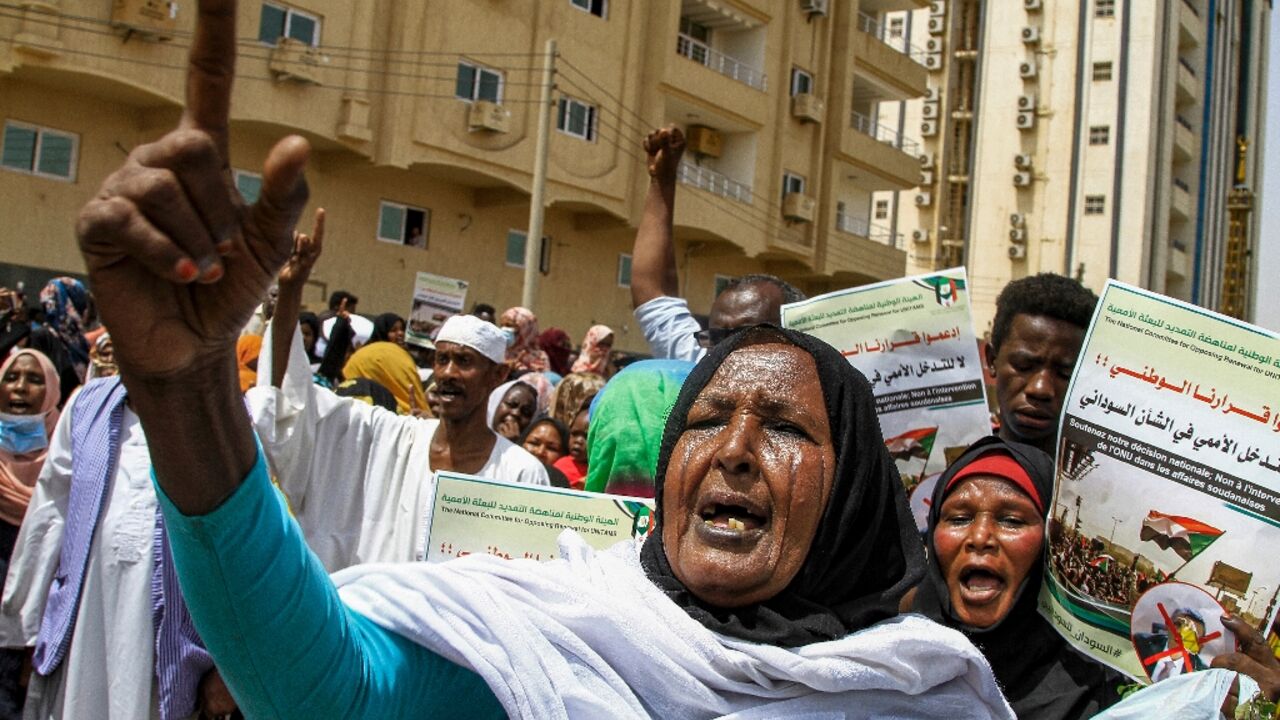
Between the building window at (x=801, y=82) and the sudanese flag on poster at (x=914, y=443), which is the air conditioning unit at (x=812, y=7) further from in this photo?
the sudanese flag on poster at (x=914, y=443)

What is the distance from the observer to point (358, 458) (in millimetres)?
4262

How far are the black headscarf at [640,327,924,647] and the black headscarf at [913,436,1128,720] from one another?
0.57m

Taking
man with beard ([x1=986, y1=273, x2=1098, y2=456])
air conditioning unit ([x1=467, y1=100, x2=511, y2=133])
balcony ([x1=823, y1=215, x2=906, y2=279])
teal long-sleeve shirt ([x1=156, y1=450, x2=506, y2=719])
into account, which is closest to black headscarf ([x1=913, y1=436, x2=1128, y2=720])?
man with beard ([x1=986, y1=273, x2=1098, y2=456])

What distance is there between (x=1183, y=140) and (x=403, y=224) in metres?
33.1

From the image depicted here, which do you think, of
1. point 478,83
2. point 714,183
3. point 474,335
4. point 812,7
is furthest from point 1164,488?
point 812,7

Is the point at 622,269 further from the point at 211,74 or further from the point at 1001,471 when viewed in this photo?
the point at 211,74

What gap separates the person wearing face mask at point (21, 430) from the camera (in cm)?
506

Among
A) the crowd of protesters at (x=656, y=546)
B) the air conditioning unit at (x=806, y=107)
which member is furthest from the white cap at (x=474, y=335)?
the air conditioning unit at (x=806, y=107)

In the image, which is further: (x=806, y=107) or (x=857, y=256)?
(x=857, y=256)

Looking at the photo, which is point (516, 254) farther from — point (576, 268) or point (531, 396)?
point (531, 396)

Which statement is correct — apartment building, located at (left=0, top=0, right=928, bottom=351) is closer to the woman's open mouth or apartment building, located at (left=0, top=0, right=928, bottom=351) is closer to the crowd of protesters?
the crowd of protesters

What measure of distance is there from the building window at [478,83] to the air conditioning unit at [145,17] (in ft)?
16.6

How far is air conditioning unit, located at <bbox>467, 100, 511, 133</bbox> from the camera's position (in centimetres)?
2022

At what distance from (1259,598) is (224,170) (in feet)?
6.77
